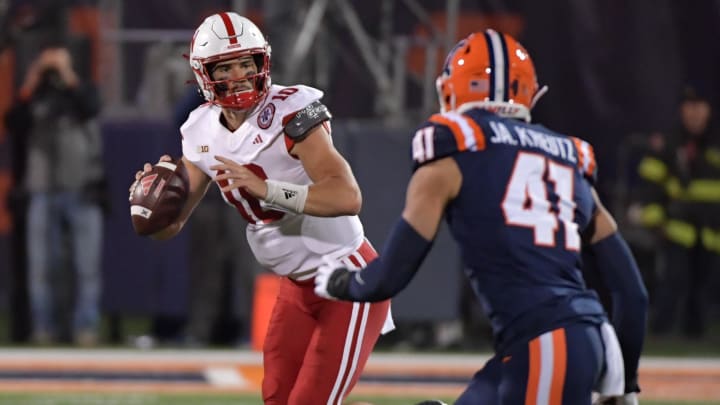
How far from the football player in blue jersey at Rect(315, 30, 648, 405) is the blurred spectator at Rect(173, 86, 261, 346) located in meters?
5.34

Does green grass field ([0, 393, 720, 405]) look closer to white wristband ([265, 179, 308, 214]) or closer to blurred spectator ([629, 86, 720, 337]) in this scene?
blurred spectator ([629, 86, 720, 337])

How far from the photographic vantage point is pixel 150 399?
7.28 meters

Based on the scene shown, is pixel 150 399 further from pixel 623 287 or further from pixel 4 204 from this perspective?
pixel 623 287

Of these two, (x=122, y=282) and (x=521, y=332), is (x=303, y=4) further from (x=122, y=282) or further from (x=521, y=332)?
(x=521, y=332)

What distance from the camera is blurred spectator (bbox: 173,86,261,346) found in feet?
29.7

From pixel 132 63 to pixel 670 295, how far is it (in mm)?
3887

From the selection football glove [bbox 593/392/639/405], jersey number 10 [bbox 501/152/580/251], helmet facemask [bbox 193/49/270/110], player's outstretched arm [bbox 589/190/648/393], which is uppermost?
helmet facemask [bbox 193/49/270/110]

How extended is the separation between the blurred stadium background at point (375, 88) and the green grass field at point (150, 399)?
3.50ft

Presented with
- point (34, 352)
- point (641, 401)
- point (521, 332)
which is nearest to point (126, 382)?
point (34, 352)

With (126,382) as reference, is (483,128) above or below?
above

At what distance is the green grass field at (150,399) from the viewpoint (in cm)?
718

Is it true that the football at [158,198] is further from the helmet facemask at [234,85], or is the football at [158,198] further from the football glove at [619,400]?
the football glove at [619,400]

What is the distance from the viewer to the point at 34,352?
8.84 meters

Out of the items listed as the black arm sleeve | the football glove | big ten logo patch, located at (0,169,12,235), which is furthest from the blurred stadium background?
the black arm sleeve
